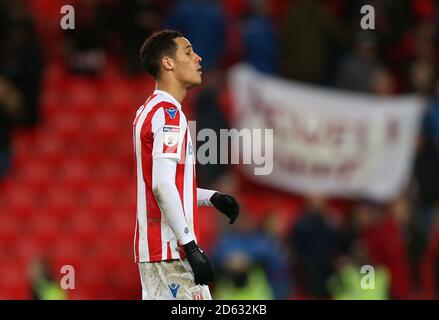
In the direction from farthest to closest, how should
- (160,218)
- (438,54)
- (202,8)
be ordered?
(438,54)
(202,8)
(160,218)

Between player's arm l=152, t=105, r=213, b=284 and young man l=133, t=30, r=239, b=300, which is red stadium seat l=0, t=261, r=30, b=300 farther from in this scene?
player's arm l=152, t=105, r=213, b=284

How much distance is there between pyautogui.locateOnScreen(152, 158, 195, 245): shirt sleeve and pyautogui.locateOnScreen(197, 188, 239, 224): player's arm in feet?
1.76

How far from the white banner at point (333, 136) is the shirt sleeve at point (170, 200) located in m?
7.45

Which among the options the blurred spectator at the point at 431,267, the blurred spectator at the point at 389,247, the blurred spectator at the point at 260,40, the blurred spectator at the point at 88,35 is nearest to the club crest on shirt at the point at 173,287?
the blurred spectator at the point at 389,247

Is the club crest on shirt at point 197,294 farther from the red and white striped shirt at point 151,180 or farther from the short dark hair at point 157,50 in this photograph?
the short dark hair at point 157,50

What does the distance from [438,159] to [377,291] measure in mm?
1930

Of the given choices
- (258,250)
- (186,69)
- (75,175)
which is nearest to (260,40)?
(75,175)

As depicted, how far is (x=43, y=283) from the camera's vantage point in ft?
37.4

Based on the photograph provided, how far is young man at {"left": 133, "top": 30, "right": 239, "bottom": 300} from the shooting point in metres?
6.07

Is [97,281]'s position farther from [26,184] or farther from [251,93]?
[251,93]

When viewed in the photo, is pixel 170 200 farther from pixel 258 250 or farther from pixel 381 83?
pixel 381 83

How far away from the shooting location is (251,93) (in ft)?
44.8

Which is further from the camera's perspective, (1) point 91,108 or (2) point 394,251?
(1) point 91,108

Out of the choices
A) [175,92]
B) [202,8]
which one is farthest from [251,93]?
[175,92]
